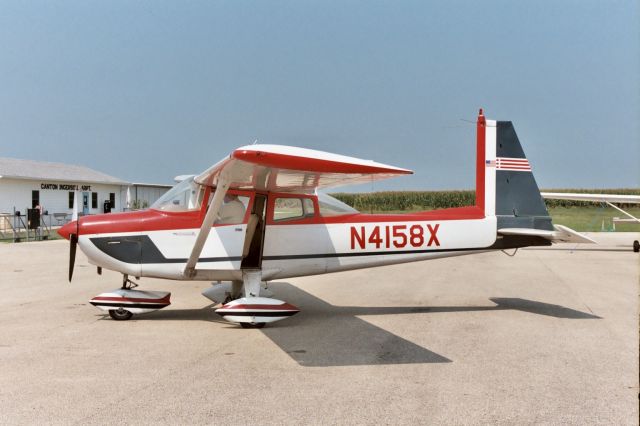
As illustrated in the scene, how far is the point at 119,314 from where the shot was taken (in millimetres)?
7043

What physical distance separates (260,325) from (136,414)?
2.99 meters

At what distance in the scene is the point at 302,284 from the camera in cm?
1100

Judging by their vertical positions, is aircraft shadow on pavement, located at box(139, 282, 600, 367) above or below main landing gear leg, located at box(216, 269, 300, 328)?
below

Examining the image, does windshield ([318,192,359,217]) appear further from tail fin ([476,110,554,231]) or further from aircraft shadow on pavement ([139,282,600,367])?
tail fin ([476,110,554,231])

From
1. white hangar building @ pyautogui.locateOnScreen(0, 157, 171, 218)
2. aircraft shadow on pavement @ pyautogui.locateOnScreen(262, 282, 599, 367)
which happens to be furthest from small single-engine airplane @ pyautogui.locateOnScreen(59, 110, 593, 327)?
white hangar building @ pyautogui.locateOnScreen(0, 157, 171, 218)

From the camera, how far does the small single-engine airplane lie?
6.84 meters

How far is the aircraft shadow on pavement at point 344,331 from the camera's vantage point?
5.23 metres

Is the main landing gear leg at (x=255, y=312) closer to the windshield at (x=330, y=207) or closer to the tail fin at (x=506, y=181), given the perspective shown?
the windshield at (x=330, y=207)

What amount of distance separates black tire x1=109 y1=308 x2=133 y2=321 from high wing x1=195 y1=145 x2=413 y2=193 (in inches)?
80.9

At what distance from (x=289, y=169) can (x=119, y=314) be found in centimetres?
360

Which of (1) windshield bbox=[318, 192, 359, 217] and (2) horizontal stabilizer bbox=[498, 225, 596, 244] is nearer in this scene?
(2) horizontal stabilizer bbox=[498, 225, 596, 244]

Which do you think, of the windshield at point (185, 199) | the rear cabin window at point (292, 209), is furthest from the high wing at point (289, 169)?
the windshield at point (185, 199)

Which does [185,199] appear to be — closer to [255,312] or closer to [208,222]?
[208,222]

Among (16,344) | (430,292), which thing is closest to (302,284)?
(430,292)
